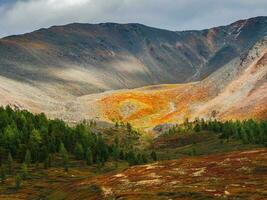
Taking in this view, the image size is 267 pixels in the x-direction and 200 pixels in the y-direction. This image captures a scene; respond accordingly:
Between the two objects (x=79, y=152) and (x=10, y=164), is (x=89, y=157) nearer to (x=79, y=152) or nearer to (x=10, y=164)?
(x=79, y=152)

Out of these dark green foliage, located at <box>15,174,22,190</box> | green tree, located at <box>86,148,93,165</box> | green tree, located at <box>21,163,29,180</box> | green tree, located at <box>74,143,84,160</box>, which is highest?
green tree, located at <box>74,143,84,160</box>

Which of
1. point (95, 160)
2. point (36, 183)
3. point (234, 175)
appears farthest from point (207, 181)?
point (95, 160)

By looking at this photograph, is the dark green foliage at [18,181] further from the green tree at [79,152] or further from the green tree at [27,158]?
the green tree at [79,152]

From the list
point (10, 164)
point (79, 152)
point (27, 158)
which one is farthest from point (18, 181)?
point (79, 152)

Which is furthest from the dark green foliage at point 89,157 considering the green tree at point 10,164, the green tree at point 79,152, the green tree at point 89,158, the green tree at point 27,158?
the green tree at point 10,164

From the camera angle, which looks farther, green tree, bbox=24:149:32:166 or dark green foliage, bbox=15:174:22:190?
green tree, bbox=24:149:32:166

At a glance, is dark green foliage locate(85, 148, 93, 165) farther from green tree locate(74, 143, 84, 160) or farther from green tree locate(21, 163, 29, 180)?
green tree locate(21, 163, 29, 180)

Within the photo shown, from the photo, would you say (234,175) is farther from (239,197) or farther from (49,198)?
(49,198)

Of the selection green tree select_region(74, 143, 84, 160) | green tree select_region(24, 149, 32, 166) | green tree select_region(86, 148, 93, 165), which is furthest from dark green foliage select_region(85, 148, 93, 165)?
green tree select_region(24, 149, 32, 166)

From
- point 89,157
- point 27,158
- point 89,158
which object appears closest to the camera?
point 27,158

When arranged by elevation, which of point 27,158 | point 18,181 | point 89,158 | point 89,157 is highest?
point 27,158

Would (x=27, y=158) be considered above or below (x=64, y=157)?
above
